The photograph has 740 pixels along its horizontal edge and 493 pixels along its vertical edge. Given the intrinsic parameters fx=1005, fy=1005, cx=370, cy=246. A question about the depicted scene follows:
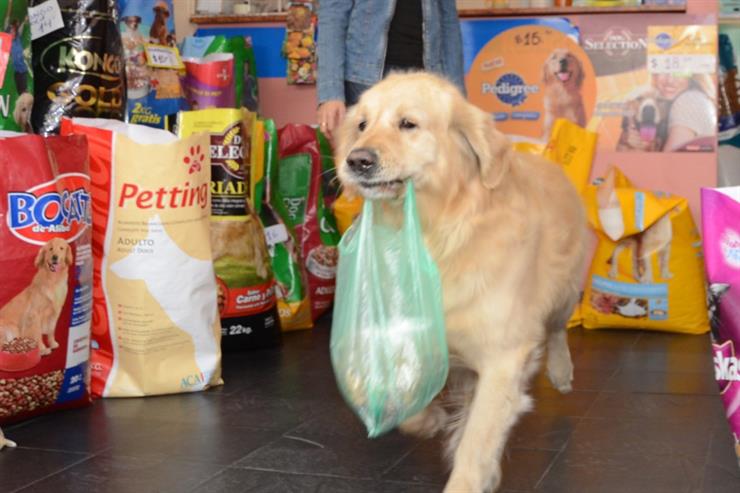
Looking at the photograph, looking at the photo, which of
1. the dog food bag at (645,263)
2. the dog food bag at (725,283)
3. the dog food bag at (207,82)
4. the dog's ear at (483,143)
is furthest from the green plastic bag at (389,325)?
the dog food bag at (207,82)

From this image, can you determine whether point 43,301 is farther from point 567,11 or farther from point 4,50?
point 567,11

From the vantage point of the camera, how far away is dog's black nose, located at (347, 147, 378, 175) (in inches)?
77.3

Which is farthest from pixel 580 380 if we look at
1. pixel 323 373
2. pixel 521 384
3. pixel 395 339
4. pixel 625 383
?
pixel 395 339

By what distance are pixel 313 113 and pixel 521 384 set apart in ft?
8.73

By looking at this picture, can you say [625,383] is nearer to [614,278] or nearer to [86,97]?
[614,278]

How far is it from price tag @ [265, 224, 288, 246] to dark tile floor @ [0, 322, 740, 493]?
0.81 m

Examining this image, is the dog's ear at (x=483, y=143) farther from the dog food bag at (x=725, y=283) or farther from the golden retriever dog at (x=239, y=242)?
the golden retriever dog at (x=239, y=242)

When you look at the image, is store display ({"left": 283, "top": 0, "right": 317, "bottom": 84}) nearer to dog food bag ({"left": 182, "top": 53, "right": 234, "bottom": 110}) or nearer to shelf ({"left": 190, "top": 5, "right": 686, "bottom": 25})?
shelf ({"left": 190, "top": 5, "right": 686, "bottom": 25})

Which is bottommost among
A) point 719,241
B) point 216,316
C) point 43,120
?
point 216,316

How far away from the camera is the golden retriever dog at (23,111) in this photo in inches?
112

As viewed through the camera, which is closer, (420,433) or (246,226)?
(420,433)

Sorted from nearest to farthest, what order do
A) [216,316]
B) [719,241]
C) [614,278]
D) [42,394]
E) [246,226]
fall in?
[719,241] < [42,394] < [216,316] < [246,226] < [614,278]

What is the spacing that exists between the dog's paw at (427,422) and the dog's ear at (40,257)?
1020 mm

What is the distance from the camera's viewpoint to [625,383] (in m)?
3.04
